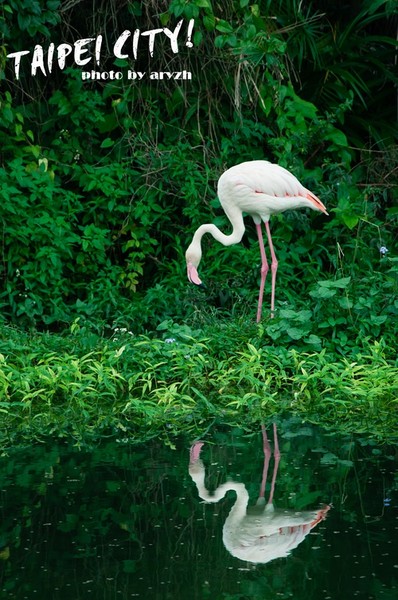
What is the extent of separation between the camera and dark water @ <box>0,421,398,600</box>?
13.4 feet

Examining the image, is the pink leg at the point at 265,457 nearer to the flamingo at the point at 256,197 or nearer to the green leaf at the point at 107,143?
the flamingo at the point at 256,197

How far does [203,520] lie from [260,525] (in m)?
0.24

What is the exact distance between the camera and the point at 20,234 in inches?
351

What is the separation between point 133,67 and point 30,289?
222 cm

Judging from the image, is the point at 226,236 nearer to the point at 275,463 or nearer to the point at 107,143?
the point at 107,143

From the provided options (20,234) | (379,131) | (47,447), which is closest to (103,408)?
(47,447)

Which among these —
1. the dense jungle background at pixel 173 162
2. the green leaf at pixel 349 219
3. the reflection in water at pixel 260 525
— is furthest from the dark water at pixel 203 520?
the green leaf at pixel 349 219

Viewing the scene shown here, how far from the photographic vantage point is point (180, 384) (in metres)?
→ 7.10

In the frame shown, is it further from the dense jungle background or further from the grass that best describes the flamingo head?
the grass

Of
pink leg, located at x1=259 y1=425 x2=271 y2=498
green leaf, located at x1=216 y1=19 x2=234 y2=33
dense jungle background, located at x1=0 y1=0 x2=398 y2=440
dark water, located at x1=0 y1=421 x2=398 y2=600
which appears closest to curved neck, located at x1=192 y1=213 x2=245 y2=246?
dense jungle background, located at x1=0 y1=0 x2=398 y2=440

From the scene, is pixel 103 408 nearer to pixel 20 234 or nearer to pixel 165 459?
pixel 165 459

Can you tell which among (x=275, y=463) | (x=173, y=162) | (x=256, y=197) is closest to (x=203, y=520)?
(x=275, y=463)

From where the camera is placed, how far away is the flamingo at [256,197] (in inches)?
329

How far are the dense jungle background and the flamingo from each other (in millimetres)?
372
